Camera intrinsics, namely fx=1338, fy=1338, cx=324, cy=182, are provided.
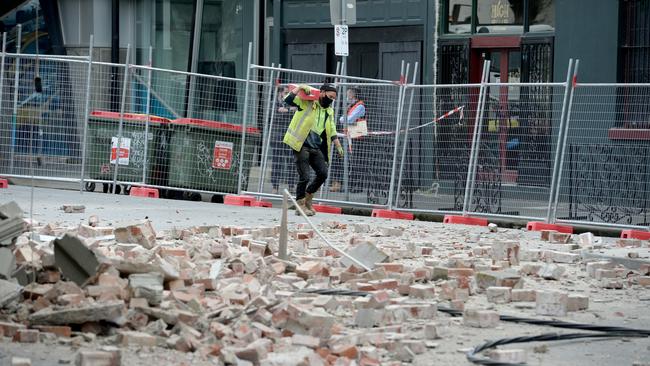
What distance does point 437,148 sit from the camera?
743 inches

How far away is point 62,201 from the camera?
61.1 feet

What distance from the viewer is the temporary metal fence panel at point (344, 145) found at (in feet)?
63.1

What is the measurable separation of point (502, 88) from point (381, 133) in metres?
1.84

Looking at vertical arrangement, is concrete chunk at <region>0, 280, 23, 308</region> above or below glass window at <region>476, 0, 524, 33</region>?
below

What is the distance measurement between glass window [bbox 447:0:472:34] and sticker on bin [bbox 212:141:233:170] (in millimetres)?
5486

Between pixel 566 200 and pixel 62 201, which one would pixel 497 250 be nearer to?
pixel 566 200

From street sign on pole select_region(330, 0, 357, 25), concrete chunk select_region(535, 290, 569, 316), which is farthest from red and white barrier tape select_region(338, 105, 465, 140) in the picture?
concrete chunk select_region(535, 290, 569, 316)

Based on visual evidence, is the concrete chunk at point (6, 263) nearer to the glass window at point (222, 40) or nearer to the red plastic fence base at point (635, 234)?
the red plastic fence base at point (635, 234)

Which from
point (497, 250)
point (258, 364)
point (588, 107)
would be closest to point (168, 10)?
point (588, 107)

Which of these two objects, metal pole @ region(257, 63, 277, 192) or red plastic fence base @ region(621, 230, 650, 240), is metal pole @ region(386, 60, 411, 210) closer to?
metal pole @ region(257, 63, 277, 192)

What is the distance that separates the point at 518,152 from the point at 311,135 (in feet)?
9.12

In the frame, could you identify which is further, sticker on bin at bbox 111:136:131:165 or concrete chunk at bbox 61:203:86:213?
sticker on bin at bbox 111:136:131:165

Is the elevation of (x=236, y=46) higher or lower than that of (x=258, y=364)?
higher

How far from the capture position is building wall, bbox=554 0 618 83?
2106cm
